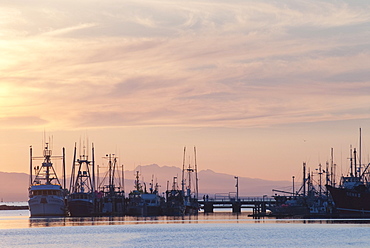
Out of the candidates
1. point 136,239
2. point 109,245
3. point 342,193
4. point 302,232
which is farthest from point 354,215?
point 109,245

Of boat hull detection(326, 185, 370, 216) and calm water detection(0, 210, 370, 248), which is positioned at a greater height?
boat hull detection(326, 185, 370, 216)

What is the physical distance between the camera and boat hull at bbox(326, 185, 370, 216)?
187875 millimetres

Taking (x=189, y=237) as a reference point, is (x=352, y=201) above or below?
above

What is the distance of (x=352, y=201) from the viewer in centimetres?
19000

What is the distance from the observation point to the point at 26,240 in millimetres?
134875

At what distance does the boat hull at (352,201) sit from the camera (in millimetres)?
Answer: 187875

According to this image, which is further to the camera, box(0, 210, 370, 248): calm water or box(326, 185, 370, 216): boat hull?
box(326, 185, 370, 216): boat hull

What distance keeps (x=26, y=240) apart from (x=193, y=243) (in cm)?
3050

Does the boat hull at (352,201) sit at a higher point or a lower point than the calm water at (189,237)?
higher

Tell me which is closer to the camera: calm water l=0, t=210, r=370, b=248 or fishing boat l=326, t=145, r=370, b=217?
calm water l=0, t=210, r=370, b=248

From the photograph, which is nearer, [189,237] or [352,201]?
[189,237]

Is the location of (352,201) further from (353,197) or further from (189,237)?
(189,237)

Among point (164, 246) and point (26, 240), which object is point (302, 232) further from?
point (26, 240)

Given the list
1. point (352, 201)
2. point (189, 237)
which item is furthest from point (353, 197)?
point (189, 237)
